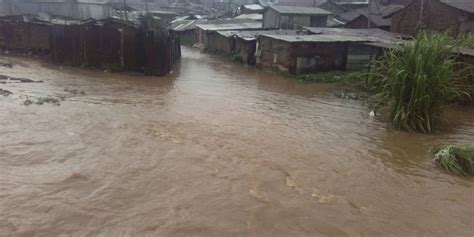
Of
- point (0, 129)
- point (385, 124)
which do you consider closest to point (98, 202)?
point (0, 129)

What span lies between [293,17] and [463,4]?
1103 cm

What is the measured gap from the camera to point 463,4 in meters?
21.2

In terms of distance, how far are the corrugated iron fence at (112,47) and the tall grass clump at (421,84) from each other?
386 inches

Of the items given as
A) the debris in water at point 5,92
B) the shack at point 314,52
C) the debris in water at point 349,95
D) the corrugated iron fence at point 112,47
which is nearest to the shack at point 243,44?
the shack at point 314,52

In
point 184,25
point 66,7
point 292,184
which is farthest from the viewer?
point 184,25

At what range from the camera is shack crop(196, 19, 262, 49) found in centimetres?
2748

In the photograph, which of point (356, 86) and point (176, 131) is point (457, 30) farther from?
point (176, 131)

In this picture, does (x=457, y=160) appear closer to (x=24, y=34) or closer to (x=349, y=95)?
(x=349, y=95)

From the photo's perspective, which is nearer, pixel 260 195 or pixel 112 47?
pixel 260 195

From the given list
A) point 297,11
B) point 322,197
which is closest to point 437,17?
point 297,11

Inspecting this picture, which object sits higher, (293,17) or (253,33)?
(293,17)

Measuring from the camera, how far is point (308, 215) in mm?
5195

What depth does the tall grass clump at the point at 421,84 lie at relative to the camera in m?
8.82

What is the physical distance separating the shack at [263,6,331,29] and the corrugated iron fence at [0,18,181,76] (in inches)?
513
